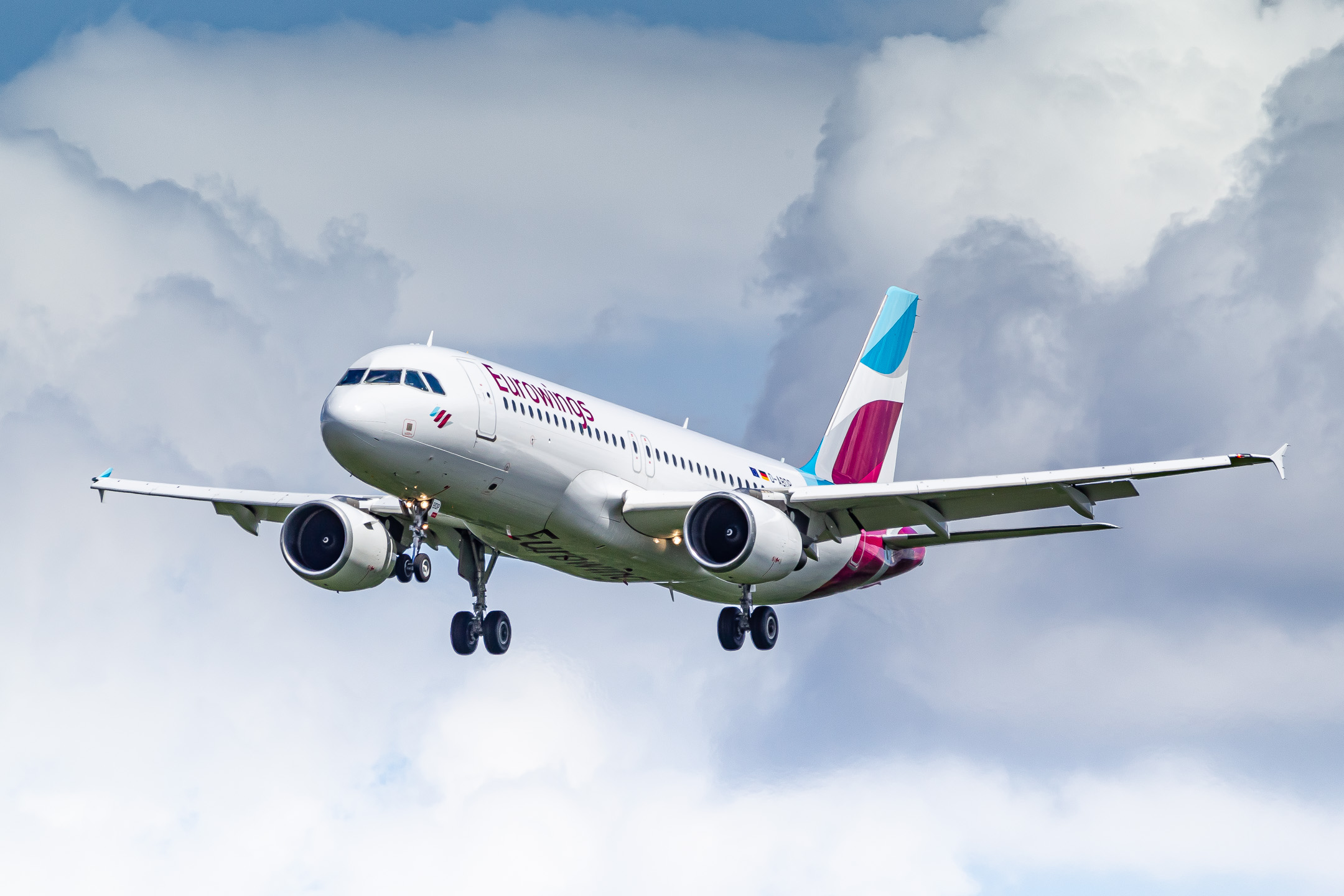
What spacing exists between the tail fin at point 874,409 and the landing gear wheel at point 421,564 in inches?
701

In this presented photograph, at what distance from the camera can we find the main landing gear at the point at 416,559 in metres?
35.4

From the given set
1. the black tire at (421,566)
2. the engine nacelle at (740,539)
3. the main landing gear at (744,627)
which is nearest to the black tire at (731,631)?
the main landing gear at (744,627)

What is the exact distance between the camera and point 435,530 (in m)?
41.8

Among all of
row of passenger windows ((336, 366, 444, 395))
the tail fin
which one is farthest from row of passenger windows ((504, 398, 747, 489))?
the tail fin

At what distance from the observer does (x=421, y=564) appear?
36312 millimetres

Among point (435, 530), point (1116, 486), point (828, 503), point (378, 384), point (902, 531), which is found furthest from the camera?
point (902, 531)

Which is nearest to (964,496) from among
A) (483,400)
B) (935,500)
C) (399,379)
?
(935,500)

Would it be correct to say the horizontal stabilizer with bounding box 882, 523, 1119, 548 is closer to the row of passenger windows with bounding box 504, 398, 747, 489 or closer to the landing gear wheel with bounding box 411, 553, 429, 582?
the row of passenger windows with bounding box 504, 398, 747, 489

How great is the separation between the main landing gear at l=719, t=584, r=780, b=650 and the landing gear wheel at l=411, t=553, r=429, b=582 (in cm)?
1030

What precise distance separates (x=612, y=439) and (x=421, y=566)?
5.52 metres

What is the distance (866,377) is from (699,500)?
712 inches

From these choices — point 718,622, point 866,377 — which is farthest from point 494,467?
point 866,377

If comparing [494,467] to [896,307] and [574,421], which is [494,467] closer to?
[574,421]

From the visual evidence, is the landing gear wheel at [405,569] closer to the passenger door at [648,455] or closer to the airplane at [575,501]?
the airplane at [575,501]
